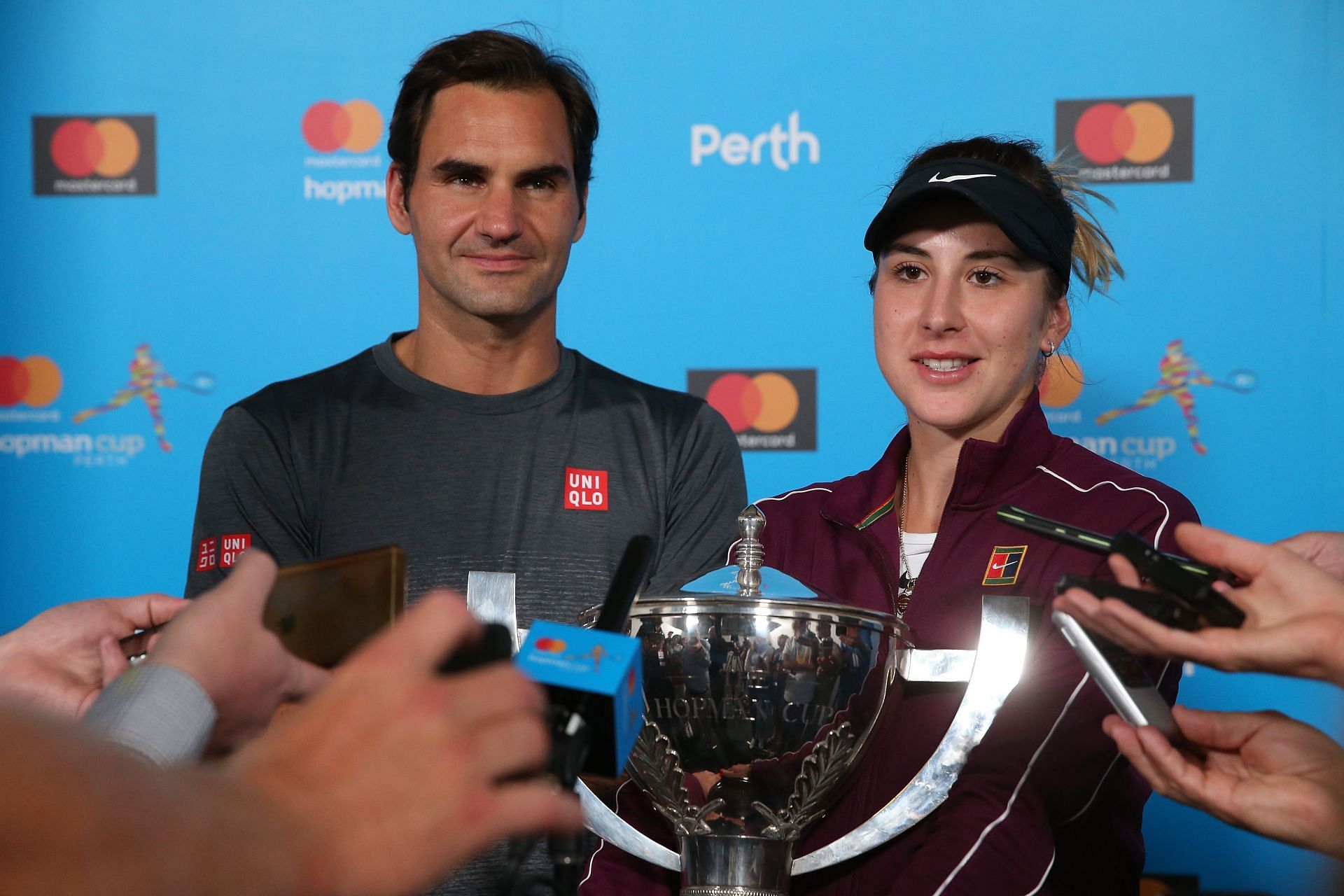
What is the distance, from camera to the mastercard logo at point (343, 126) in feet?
10.4

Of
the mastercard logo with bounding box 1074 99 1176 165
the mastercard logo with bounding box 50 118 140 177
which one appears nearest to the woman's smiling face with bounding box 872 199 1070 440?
the mastercard logo with bounding box 1074 99 1176 165

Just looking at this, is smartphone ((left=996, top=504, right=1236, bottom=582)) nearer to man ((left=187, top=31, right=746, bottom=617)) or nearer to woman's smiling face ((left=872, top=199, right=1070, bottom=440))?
woman's smiling face ((left=872, top=199, right=1070, bottom=440))

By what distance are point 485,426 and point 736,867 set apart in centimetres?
104

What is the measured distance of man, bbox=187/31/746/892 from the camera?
1.93m

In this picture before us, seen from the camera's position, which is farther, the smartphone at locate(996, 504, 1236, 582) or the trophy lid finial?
the trophy lid finial

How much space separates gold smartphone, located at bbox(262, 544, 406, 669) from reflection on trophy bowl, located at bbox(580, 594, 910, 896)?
331 millimetres

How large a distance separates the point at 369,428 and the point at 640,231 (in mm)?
1240

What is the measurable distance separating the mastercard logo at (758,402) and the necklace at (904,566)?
4.19 feet

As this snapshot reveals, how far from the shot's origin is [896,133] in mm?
3047

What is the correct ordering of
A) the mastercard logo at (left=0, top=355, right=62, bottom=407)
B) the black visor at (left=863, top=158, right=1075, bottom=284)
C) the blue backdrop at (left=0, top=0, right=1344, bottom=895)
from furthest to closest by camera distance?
the mastercard logo at (left=0, top=355, right=62, bottom=407) < the blue backdrop at (left=0, top=0, right=1344, bottom=895) < the black visor at (left=863, top=158, right=1075, bottom=284)

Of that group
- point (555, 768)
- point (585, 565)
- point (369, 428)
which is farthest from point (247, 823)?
point (369, 428)

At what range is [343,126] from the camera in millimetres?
3174

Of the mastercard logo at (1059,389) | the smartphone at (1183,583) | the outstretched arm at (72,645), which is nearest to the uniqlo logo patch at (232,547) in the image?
the outstretched arm at (72,645)

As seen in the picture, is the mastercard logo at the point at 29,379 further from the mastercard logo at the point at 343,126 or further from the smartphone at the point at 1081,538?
the smartphone at the point at 1081,538
